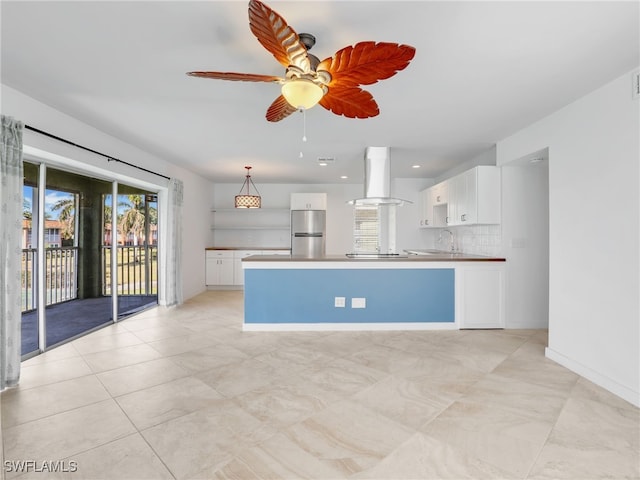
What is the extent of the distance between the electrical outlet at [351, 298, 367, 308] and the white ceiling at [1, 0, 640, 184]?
6.66 feet

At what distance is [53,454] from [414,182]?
6.40m

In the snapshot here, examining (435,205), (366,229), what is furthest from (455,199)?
(366,229)

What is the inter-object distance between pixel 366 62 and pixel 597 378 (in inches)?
118

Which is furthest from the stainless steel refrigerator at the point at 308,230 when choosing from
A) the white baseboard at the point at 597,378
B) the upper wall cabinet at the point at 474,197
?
the white baseboard at the point at 597,378

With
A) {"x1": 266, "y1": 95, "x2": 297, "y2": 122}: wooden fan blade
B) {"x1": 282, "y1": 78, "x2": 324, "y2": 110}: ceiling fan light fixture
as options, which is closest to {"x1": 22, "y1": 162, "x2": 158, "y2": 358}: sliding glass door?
{"x1": 266, "y1": 95, "x2": 297, "y2": 122}: wooden fan blade

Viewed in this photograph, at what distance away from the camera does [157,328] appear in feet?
13.5

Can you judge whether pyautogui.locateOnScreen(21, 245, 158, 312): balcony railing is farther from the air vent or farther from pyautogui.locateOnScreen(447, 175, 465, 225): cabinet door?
pyautogui.locateOnScreen(447, 175, 465, 225): cabinet door

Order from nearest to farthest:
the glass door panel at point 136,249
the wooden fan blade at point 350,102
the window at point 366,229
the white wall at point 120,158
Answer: the wooden fan blade at point 350,102 → the white wall at point 120,158 → the glass door panel at point 136,249 → the window at point 366,229

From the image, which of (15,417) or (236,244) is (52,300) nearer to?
(15,417)

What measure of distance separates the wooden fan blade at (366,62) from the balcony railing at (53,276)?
342 centimetres

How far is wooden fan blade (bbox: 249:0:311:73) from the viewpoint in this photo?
4.52ft

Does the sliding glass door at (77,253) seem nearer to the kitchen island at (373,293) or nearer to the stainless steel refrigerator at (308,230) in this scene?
the kitchen island at (373,293)

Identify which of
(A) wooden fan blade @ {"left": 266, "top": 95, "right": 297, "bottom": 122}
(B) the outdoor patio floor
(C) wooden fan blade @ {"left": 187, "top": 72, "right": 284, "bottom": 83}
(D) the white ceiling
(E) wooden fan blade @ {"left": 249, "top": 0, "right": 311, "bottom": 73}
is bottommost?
(B) the outdoor patio floor

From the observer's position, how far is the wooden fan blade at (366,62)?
156 cm
